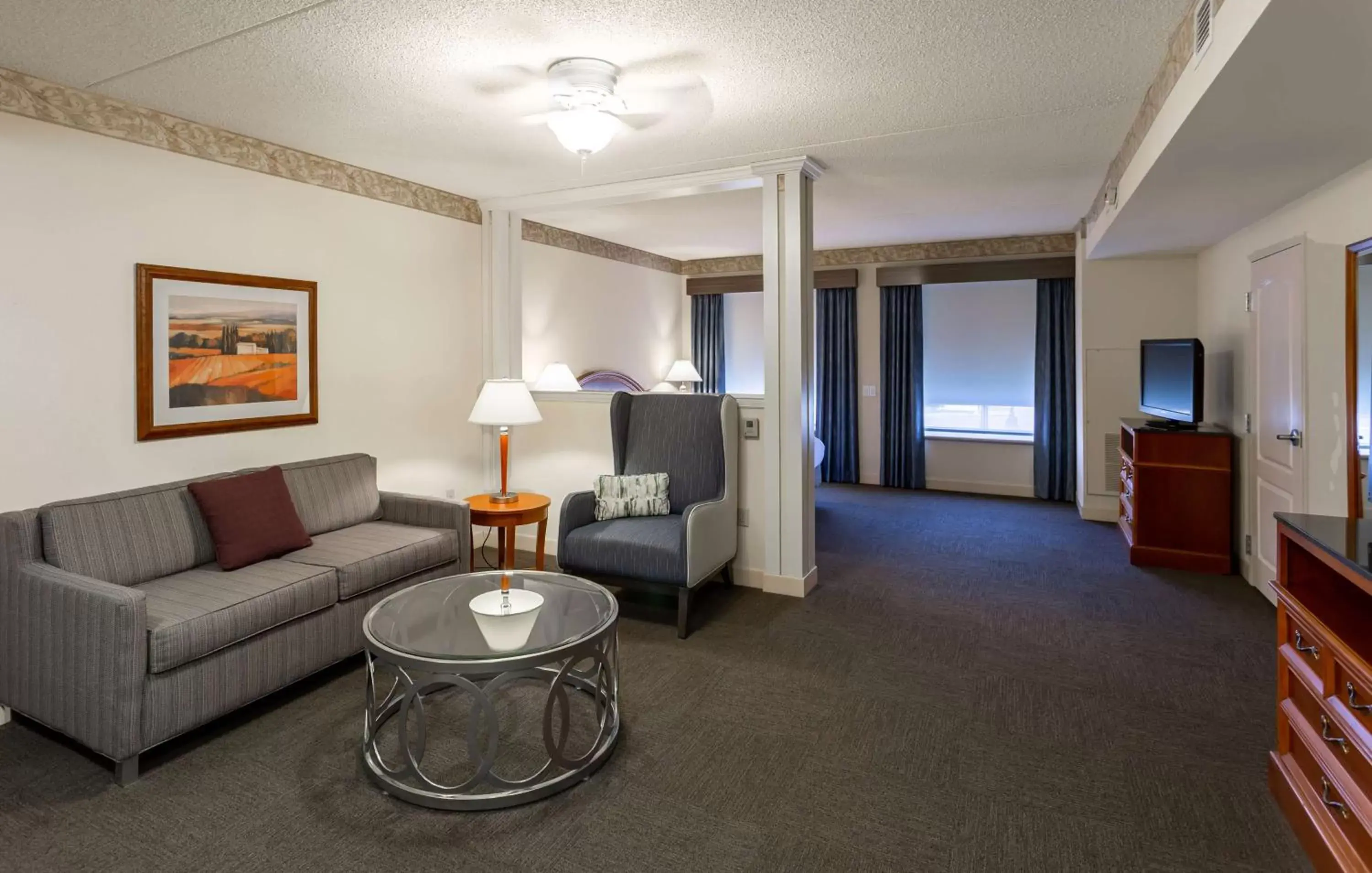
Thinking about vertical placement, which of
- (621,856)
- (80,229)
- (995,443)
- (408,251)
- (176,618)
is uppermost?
(408,251)

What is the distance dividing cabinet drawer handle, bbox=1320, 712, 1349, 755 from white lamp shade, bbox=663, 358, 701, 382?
615cm

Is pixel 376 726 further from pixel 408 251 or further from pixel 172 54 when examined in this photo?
pixel 408 251

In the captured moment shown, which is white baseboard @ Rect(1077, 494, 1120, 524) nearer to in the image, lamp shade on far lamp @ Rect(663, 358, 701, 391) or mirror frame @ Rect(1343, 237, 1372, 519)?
mirror frame @ Rect(1343, 237, 1372, 519)

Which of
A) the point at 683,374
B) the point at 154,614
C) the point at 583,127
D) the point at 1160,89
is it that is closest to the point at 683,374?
the point at 683,374

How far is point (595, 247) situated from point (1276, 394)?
5.04 metres

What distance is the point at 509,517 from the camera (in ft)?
12.8

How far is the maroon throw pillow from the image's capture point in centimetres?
297

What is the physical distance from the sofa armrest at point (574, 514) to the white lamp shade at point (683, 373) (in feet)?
12.4

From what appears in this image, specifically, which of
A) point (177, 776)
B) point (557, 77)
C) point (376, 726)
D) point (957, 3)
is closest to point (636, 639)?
point (376, 726)

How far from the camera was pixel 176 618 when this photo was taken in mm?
2398

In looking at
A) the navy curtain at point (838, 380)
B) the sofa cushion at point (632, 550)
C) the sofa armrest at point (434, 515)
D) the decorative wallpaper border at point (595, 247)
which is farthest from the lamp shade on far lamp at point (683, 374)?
the sofa armrest at point (434, 515)

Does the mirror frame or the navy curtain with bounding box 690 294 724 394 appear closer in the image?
the mirror frame

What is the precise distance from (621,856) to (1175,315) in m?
5.68

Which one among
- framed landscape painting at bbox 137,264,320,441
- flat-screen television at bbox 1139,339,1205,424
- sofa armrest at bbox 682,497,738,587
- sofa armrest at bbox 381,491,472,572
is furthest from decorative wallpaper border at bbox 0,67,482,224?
flat-screen television at bbox 1139,339,1205,424
